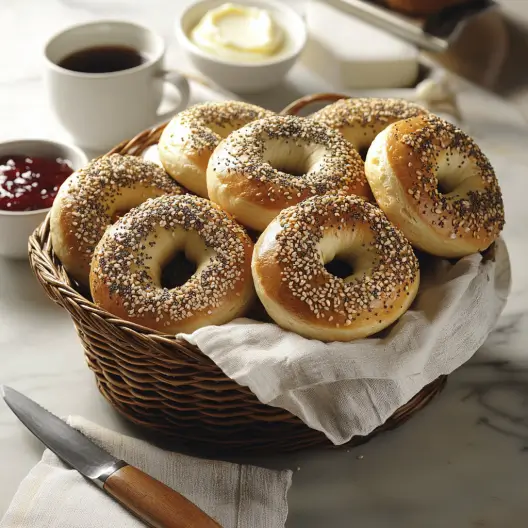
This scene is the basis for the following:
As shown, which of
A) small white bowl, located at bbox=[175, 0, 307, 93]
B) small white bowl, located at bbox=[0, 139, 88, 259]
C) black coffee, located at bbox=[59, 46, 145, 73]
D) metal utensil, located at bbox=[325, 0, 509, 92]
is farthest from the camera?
metal utensil, located at bbox=[325, 0, 509, 92]

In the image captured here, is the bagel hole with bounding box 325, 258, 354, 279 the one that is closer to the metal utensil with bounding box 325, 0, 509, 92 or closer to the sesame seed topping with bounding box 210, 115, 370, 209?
the sesame seed topping with bounding box 210, 115, 370, 209

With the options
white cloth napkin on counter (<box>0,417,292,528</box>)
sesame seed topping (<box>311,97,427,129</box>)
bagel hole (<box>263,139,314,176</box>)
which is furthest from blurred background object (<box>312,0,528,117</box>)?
white cloth napkin on counter (<box>0,417,292,528</box>)

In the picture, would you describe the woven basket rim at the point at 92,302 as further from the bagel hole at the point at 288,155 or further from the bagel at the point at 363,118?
the bagel hole at the point at 288,155

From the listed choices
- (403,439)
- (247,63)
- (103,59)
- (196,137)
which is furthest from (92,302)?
(247,63)

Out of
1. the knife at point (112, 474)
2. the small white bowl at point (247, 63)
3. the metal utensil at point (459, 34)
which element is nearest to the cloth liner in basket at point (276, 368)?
the knife at point (112, 474)

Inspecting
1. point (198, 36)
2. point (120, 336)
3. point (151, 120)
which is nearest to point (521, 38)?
point (198, 36)

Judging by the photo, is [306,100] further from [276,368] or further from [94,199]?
[276,368]
